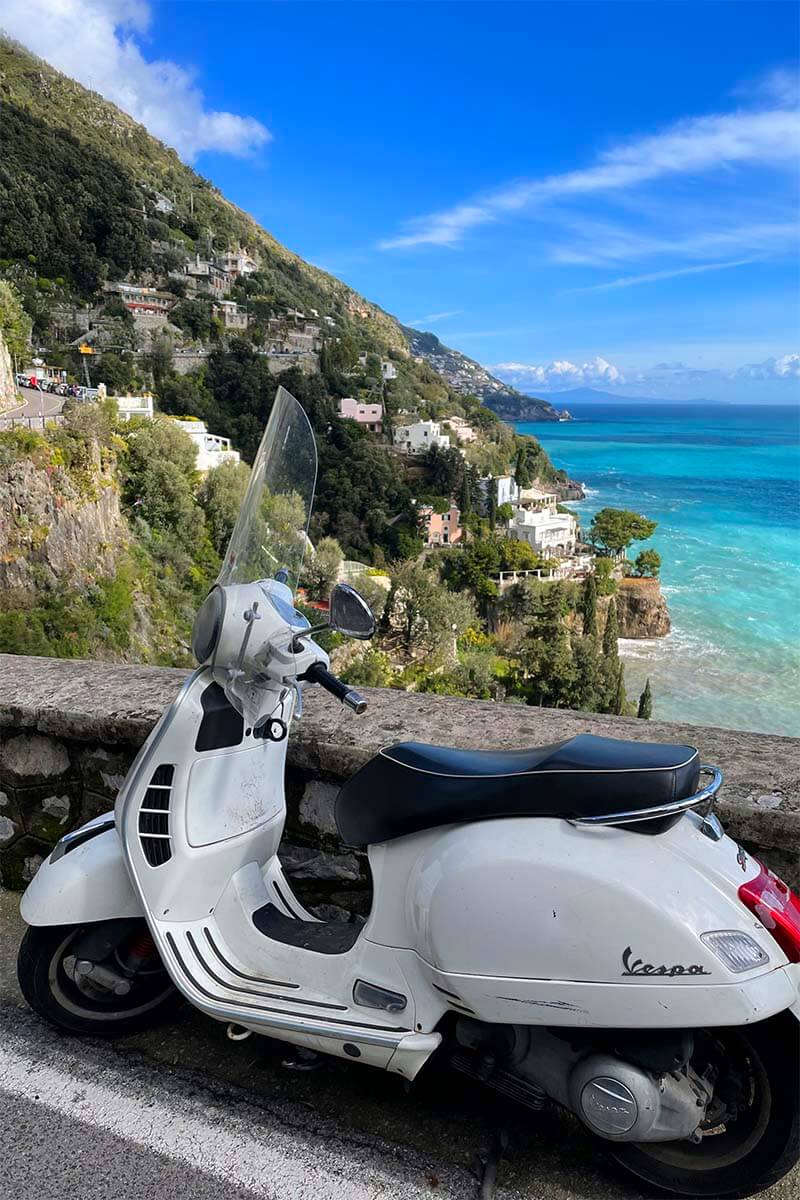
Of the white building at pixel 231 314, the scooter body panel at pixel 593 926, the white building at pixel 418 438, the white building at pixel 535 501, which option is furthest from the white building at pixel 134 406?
the scooter body panel at pixel 593 926

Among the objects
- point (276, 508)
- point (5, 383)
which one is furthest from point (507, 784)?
point (5, 383)

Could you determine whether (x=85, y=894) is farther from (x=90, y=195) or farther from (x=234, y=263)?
(x=234, y=263)

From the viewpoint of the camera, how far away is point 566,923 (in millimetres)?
1302

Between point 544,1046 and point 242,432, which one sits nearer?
point 544,1046

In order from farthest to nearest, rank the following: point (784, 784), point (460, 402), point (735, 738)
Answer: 1. point (460, 402)
2. point (735, 738)
3. point (784, 784)

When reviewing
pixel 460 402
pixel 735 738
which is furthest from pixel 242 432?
pixel 735 738

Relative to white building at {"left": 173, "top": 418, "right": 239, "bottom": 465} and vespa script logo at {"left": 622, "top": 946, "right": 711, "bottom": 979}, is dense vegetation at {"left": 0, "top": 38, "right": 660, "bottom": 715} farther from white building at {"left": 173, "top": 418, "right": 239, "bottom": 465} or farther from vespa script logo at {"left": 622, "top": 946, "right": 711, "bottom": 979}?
white building at {"left": 173, "top": 418, "right": 239, "bottom": 465}

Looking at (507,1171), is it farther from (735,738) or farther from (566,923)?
(735,738)

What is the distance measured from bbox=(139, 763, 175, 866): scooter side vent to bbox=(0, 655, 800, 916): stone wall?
1.60 ft

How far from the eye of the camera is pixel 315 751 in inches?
84.0

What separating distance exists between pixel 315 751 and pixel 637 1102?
1.14 meters

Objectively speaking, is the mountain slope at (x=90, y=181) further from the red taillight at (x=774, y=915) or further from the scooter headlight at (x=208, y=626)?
the red taillight at (x=774, y=915)

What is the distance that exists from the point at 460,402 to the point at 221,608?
11252 centimetres

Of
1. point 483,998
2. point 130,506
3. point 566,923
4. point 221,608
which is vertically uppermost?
point 221,608
